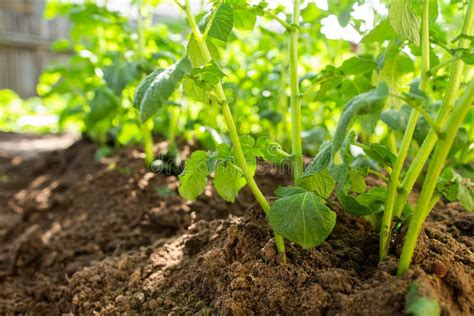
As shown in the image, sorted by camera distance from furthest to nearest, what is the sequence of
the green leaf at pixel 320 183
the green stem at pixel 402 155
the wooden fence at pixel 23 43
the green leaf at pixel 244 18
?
the wooden fence at pixel 23 43, the green leaf at pixel 244 18, the green leaf at pixel 320 183, the green stem at pixel 402 155

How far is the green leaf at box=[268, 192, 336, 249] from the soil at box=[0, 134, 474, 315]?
4.5 inches

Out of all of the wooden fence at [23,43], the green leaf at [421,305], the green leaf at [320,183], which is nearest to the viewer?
the green leaf at [421,305]

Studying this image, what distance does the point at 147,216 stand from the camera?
2162 mm

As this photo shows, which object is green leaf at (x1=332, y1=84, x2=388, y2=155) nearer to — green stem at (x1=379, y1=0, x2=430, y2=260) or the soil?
green stem at (x1=379, y1=0, x2=430, y2=260)

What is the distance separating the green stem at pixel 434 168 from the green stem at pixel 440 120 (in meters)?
0.06

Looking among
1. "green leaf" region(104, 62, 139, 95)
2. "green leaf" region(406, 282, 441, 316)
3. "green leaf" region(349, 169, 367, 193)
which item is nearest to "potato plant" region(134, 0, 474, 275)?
"green leaf" region(349, 169, 367, 193)

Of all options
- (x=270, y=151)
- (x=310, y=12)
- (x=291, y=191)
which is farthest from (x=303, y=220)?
(x=310, y=12)

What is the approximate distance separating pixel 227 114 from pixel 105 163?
1854 mm

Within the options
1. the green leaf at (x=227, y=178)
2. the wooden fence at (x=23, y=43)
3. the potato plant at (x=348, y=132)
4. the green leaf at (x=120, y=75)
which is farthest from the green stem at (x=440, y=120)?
the wooden fence at (x=23, y=43)

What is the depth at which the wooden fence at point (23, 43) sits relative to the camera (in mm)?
8109

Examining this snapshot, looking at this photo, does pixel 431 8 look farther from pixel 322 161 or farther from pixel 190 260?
pixel 190 260

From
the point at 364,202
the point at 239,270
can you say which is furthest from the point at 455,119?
the point at 239,270

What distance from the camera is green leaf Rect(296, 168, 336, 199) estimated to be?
126cm

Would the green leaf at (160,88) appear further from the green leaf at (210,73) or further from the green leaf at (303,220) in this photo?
the green leaf at (303,220)
